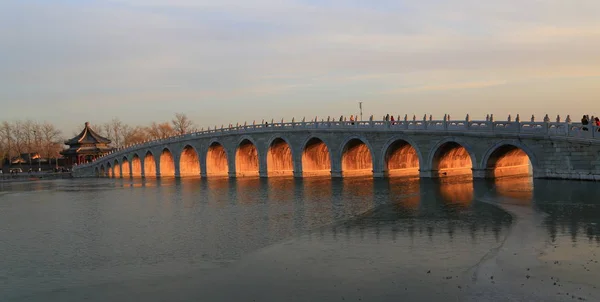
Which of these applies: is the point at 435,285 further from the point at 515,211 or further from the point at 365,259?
the point at 515,211

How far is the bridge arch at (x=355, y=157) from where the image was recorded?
4175 centimetres

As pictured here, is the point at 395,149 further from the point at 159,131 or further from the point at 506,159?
the point at 159,131

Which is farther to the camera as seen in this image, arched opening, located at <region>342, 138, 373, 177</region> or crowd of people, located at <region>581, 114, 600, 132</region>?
arched opening, located at <region>342, 138, 373, 177</region>

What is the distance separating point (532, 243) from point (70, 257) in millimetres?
12210

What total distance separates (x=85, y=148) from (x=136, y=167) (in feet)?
77.1

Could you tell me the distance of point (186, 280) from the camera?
39.1ft

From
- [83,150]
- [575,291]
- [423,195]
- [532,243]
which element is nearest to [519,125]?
[423,195]

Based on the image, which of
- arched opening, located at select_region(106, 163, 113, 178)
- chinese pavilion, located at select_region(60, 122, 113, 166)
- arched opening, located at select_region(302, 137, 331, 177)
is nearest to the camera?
arched opening, located at select_region(302, 137, 331, 177)

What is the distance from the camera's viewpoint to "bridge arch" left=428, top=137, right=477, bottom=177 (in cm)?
3306

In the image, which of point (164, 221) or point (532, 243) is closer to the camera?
point (532, 243)

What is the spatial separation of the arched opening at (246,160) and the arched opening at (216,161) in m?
3.70

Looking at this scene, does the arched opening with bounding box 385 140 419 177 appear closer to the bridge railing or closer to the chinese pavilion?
the bridge railing

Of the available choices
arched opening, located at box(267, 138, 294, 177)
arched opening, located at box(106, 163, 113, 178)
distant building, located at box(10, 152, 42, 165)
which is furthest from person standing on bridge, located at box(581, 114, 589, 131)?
distant building, located at box(10, 152, 42, 165)

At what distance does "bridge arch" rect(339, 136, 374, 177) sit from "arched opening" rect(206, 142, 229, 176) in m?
17.6
